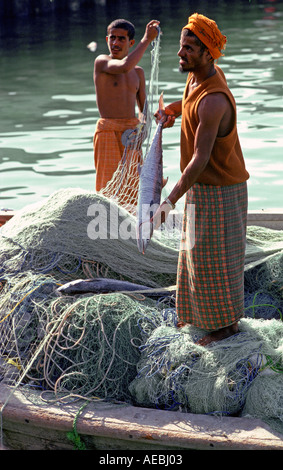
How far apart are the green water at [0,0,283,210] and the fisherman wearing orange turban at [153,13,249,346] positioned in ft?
17.1

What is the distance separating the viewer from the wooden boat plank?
3.51 metres

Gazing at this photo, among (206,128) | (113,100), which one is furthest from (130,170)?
(206,128)

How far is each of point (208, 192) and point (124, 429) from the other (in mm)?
1347

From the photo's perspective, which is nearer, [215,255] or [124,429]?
[124,429]

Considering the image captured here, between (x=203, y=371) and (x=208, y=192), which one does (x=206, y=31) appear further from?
(x=203, y=371)

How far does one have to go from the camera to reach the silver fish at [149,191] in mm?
3764

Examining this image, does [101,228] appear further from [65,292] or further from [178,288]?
[178,288]

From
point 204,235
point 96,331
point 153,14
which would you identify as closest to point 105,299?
point 96,331

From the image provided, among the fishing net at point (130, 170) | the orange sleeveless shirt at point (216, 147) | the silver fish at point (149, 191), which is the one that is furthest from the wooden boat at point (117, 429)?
the fishing net at point (130, 170)

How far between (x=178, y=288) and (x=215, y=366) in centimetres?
50

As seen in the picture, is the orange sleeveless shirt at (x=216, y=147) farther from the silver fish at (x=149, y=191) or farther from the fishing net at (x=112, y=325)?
the fishing net at (x=112, y=325)

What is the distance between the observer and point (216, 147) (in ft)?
11.9

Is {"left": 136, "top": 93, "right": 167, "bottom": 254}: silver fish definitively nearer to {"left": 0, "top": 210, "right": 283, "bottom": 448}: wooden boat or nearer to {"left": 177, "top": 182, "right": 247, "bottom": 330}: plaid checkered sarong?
{"left": 177, "top": 182, "right": 247, "bottom": 330}: plaid checkered sarong

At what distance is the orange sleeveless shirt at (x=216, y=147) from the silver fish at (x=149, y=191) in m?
0.21
